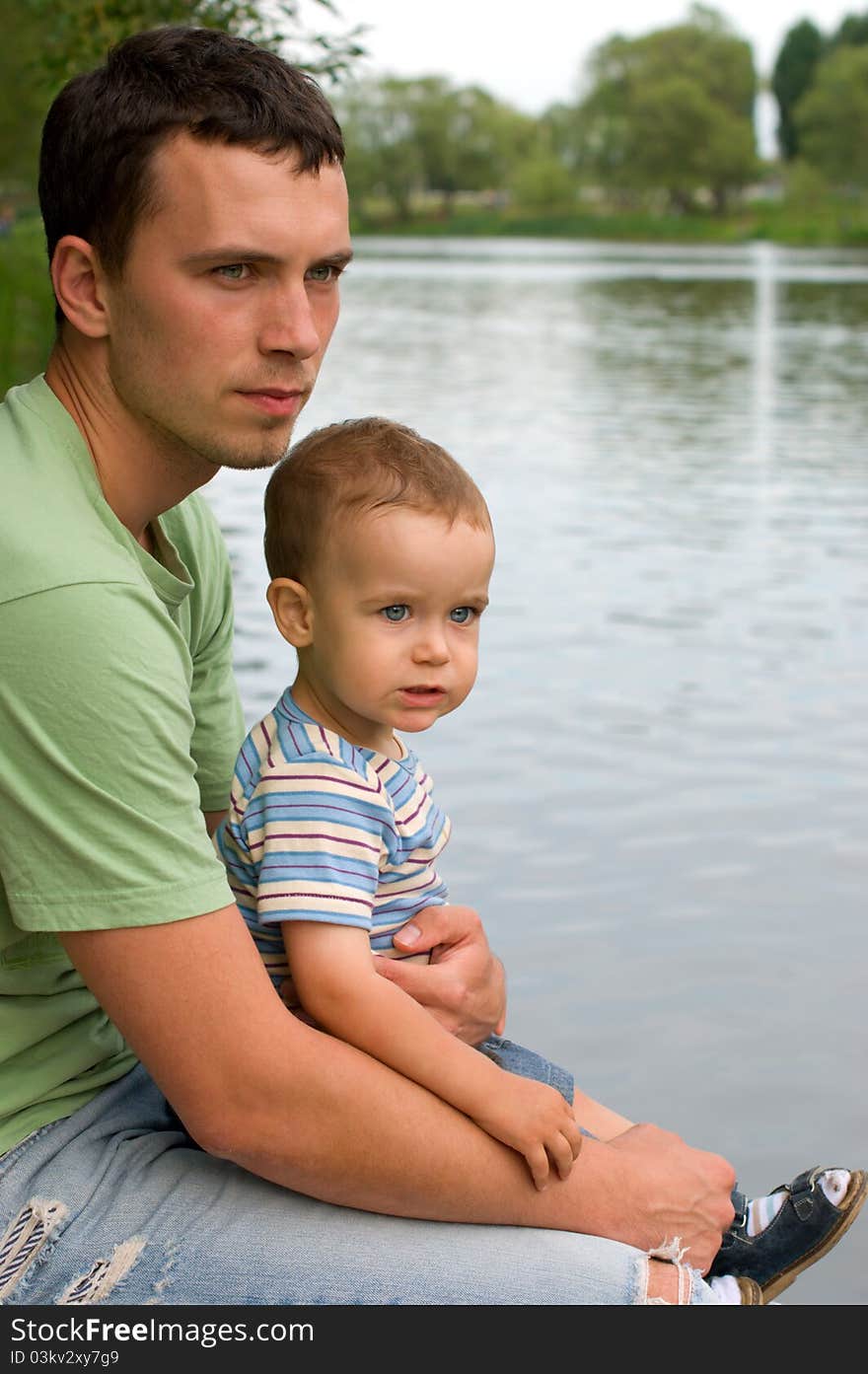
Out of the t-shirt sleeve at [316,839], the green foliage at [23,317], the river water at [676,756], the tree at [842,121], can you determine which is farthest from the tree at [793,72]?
the t-shirt sleeve at [316,839]

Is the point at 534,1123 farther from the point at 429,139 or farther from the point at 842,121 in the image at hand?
the point at 429,139

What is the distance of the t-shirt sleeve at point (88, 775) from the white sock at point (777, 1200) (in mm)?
1032

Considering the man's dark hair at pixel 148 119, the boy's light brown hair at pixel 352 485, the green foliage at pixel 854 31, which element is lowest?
the boy's light brown hair at pixel 352 485

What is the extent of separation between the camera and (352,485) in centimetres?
244

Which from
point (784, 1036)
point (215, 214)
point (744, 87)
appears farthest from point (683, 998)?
point (744, 87)

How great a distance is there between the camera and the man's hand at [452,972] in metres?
2.44

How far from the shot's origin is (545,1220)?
2301mm

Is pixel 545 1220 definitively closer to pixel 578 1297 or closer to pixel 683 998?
pixel 578 1297

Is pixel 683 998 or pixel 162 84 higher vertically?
pixel 162 84

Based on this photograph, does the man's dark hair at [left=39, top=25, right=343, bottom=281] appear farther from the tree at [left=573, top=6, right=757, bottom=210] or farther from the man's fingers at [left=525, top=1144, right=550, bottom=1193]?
the tree at [left=573, top=6, right=757, bottom=210]

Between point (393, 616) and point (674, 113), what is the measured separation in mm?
105920

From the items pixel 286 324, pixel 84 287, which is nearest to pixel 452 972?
pixel 286 324

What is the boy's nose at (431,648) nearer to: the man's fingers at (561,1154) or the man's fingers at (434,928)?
the man's fingers at (434,928)

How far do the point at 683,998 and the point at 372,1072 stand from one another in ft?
8.82
